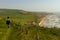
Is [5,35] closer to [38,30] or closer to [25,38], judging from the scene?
[25,38]

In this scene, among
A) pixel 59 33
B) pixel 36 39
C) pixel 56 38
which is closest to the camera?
pixel 36 39

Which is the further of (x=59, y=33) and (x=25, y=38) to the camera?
(x=59, y=33)

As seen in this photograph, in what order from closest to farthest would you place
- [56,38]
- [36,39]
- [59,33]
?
[36,39], [56,38], [59,33]

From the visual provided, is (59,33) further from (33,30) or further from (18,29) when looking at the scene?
(18,29)

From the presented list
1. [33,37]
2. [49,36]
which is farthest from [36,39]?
[49,36]

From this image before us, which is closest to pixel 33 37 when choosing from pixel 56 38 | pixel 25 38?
pixel 25 38

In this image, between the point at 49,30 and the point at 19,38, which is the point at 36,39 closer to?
the point at 19,38

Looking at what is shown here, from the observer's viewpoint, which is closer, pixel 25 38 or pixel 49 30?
pixel 25 38

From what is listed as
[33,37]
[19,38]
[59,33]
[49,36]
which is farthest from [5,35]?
[59,33]
